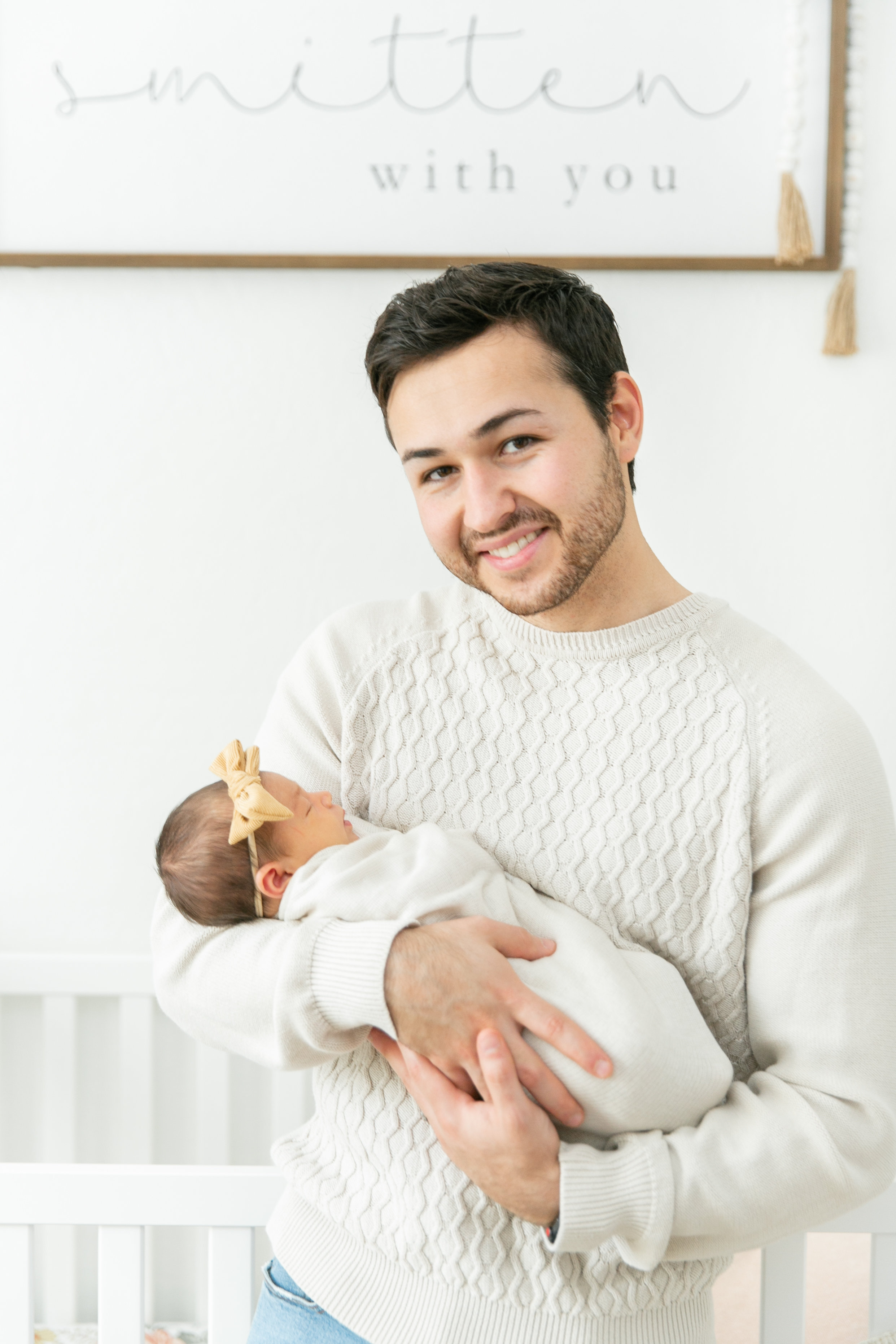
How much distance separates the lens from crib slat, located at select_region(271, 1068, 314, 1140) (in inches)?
62.6

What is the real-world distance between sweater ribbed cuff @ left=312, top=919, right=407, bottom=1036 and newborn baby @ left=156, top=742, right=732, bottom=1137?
3 centimetres

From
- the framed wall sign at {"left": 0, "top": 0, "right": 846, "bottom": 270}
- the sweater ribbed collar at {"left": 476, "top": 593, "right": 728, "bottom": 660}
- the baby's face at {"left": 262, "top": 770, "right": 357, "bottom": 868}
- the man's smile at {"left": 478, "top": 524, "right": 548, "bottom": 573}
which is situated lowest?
the baby's face at {"left": 262, "top": 770, "right": 357, "bottom": 868}

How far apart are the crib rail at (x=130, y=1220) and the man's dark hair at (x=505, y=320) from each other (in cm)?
79

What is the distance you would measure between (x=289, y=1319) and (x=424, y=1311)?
0.16 metres

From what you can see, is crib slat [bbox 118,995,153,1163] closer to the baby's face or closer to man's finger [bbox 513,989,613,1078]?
the baby's face

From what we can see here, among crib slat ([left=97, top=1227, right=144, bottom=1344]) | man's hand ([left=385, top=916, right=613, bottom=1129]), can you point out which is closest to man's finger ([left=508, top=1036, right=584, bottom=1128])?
man's hand ([left=385, top=916, right=613, bottom=1129])

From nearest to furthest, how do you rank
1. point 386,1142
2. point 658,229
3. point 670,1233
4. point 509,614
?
point 670,1233, point 386,1142, point 509,614, point 658,229

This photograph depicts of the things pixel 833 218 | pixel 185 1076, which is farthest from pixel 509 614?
→ pixel 185 1076

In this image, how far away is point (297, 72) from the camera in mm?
1511

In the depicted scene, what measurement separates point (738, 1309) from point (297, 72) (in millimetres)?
1869

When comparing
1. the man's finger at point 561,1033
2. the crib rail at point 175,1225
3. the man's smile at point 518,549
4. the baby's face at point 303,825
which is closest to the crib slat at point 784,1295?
the crib rail at point 175,1225

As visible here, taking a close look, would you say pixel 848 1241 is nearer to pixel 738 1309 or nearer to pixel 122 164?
pixel 738 1309

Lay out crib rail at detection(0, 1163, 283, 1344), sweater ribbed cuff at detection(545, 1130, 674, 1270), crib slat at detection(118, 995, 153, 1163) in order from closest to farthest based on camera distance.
Result: sweater ribbed cuff at detection(545, 1130, 674, 1270), crib rail at detection(0, 1163, 283, 1344), crib slat at detection(118, 995, 153, 1163)

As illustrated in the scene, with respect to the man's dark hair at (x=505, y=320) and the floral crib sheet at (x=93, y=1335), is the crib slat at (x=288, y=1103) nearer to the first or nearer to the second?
the floral crib sheet at (x=93, y=1335)
